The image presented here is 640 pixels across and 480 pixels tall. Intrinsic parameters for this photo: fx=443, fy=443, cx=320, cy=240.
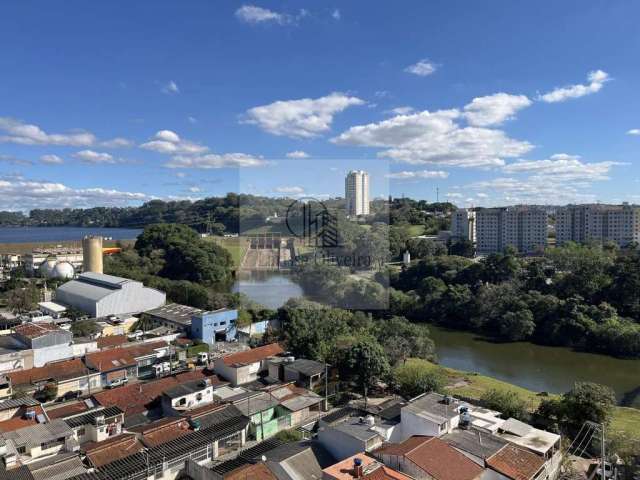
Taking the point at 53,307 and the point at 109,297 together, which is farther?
the point at 53,307

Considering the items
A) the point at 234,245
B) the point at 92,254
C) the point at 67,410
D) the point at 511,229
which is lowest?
the point at 67,410

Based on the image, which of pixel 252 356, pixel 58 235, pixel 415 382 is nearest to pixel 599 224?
pixel 415 382

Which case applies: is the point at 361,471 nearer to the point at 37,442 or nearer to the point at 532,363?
the point at 37,442

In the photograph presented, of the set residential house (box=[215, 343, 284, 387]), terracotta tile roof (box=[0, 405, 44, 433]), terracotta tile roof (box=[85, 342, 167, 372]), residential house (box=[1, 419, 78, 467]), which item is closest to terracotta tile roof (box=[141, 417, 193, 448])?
residential house (box=[1, 419, 78, 467])

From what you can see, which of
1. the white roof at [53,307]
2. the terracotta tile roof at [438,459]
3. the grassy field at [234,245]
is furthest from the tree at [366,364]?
the grassy field at [234,245]

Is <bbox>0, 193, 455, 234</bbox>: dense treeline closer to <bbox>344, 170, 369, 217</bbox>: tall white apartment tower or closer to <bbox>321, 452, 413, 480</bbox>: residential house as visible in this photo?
<bbox>344, 170, 369, 217</bbox>: tall white apartment tower

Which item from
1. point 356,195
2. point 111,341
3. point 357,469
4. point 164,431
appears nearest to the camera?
point 357,469

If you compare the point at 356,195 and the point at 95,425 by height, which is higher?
the point at 356,195
